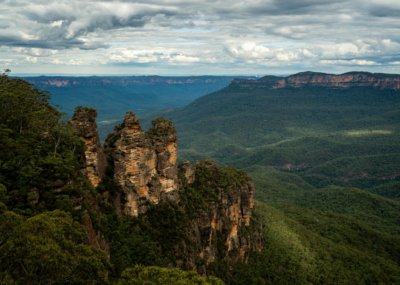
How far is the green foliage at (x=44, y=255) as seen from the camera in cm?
1497

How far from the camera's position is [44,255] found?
15.5m

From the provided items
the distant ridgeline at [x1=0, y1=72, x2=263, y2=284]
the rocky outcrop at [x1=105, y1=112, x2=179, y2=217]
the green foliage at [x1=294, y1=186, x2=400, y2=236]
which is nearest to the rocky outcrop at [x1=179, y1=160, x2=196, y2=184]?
the distant ridgeline at [x1=0, y1=72, x2=263, y2=284]

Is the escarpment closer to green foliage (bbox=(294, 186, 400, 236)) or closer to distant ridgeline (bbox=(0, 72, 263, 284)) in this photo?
distant ridgeline (bbox=(0, 72, 263, 284))

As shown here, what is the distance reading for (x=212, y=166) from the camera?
57406 millimetres

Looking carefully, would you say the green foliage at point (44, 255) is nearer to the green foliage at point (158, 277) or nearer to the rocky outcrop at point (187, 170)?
the green foliage at point (158, 277)

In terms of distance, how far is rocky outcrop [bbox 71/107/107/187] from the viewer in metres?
30.4

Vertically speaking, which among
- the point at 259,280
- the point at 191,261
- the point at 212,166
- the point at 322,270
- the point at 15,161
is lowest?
the point at 322,270

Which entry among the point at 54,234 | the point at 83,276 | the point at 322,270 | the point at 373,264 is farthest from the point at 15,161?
the point at 373,264

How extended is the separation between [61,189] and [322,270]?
2307 inches

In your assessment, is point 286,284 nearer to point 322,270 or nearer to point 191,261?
point 322,270

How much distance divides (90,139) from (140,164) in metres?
7.71

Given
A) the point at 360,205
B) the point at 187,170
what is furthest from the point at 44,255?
the point at 360,205

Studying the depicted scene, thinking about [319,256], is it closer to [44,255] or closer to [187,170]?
[187,170]

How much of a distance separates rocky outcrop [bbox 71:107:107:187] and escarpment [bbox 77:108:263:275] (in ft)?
9.45
